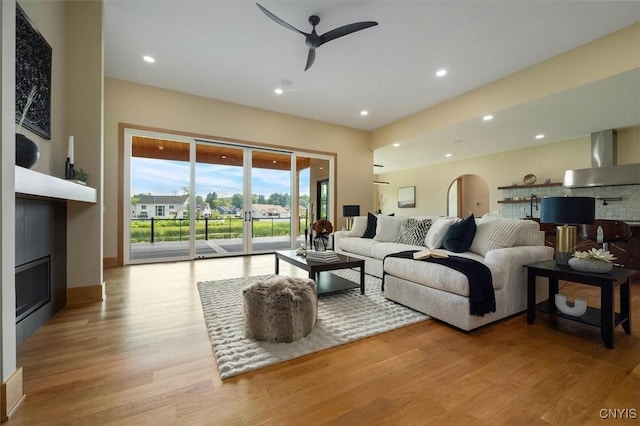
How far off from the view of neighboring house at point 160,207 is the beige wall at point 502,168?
7.80m

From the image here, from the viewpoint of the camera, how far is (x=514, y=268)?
2334 millimetres

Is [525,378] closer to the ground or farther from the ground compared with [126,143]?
closer to the ground

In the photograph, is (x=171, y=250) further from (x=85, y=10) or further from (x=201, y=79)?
(x=85, y=10)

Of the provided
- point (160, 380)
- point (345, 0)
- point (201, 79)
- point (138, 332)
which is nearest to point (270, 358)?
point (160, 380)

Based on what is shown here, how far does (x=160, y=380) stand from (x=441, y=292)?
2134 mm

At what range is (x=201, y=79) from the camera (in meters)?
4.26

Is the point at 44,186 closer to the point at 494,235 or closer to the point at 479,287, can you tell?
the point at 479,287

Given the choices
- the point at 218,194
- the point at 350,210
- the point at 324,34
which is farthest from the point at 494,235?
the point at 218,194

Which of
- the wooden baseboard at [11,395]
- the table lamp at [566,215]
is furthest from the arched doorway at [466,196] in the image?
the wooden baseboard at [11,395]

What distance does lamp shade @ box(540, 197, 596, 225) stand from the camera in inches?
86.2

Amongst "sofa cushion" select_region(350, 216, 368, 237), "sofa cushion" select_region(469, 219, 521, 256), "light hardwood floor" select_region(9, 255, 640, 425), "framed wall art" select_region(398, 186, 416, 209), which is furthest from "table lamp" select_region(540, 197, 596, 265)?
"framed wall art" select_region(398, 186, 416, 209)

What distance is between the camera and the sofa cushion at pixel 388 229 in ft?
13.5

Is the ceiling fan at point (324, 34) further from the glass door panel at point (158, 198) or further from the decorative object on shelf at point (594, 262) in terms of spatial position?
the glass door panel at point (158, 198)

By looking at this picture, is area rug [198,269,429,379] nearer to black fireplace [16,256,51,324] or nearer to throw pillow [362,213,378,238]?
black fireplace [16,256,51,324]
